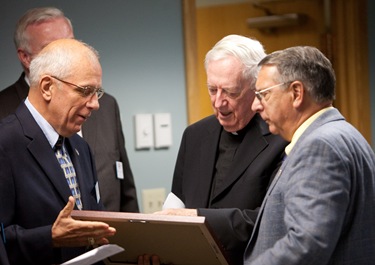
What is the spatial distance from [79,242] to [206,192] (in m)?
0.57

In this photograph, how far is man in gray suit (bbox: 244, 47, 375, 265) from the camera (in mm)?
1891

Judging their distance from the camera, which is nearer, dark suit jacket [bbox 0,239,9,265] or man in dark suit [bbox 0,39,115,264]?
dark suit jacket [bbox 0,239,9,265]

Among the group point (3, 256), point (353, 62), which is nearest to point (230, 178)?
point (3, 256)

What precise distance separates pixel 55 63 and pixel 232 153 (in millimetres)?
732

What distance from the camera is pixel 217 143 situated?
269 centimetres

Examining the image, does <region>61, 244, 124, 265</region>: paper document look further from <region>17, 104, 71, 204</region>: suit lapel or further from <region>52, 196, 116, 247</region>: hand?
<region>17, 104, 71, 204</region>: suit lapel

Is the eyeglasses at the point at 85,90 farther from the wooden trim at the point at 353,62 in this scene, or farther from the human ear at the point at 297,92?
the wooden trim at the point at 353,62

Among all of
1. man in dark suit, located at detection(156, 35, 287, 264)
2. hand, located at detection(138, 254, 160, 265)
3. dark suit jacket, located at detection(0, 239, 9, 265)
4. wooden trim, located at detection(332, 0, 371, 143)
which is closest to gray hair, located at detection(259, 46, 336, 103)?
man in dark suit, located at detection(156, 35, 287, 264)

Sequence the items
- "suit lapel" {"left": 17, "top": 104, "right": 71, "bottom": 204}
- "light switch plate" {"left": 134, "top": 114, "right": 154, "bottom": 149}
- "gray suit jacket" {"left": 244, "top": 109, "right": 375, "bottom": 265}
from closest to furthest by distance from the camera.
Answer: "gray suit jacket" {"left": 244, "top": 109, "right": 375, "bottom": 265}
"suit lapel" {"left": 17, "top": 104, "right": 71, "bottom": 204}
"light switch plate" {"left": 134, "top": 114, "right": 154, "bottom": 149}

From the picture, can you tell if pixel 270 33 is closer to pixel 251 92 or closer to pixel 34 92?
pixel 251 92

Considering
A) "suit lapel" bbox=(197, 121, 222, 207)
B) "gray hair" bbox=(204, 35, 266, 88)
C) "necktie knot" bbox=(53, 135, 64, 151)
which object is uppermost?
"gray hair" bbox=(204, 35, 266, 88)

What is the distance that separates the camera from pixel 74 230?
7.11 feet

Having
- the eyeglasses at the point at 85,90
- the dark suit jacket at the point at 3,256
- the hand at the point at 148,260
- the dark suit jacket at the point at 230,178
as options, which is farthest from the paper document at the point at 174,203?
the dark suit jacket at the point at 3,256

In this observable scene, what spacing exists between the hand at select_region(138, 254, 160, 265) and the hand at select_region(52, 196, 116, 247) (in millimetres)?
252
